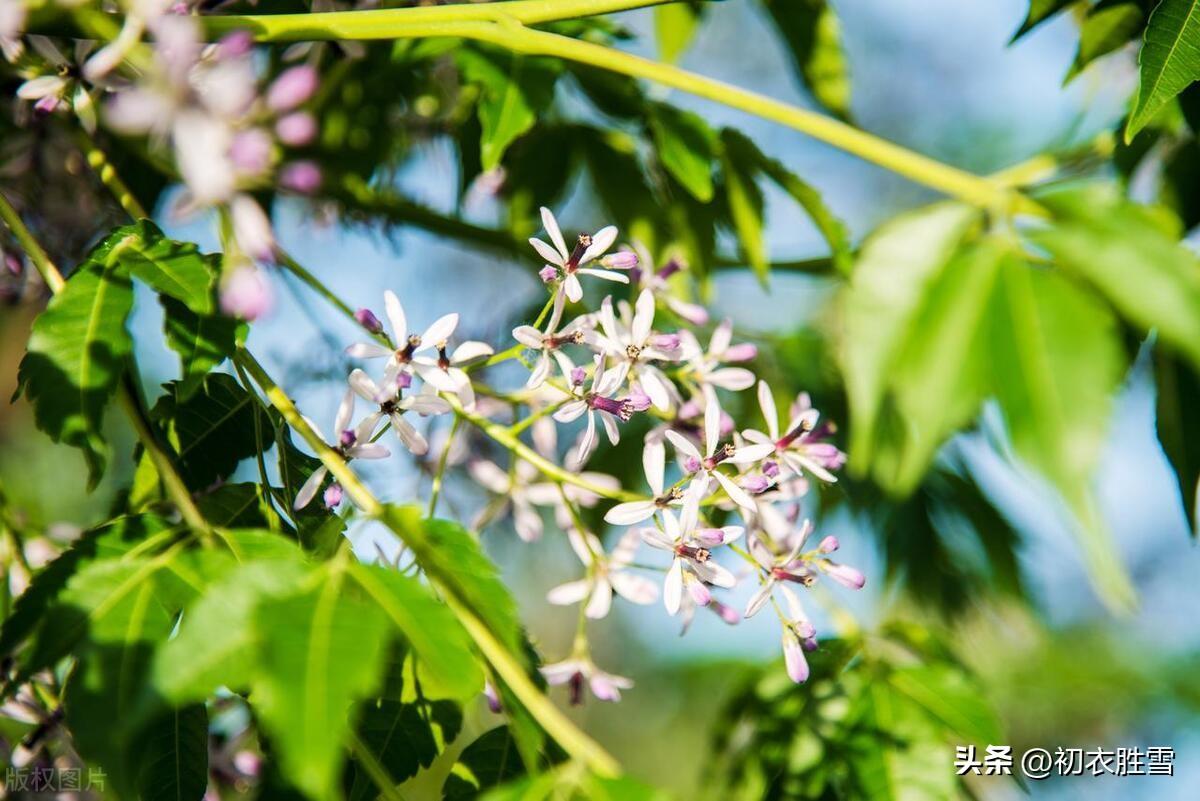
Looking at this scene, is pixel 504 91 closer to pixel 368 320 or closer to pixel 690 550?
pixel 368 320

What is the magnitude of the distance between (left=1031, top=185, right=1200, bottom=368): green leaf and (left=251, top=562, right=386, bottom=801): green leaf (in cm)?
43

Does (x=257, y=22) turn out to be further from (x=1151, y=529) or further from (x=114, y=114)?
(x=1151, y=529)

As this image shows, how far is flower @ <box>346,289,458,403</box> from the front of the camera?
748 millimetres

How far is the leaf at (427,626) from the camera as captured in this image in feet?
1.76

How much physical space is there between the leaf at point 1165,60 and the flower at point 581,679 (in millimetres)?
546

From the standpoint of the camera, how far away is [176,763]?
2.23 feet

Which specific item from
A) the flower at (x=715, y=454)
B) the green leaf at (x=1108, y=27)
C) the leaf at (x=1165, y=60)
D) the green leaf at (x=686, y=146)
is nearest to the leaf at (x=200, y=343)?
the flower at (x=715, y=454)

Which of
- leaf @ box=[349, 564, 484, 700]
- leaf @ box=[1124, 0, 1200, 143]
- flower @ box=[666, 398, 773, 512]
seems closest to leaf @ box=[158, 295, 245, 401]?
leaf @ box=[349, 564, 484, 700]

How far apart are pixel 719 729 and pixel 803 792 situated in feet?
0.66

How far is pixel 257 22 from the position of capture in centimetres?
66

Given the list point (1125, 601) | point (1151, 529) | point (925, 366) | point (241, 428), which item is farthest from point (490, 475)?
point (1151, 529)

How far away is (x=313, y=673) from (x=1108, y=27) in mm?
810

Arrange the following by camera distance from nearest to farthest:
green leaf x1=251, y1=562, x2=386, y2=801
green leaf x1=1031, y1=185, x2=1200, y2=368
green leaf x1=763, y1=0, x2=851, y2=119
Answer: green leaf x1=251, y1=562, x2=386, y2=801 < green leaf x1=1031, y1=185, x2=1200, y2=368 < green leaf x1=763, y1=0, x2=851, y2=119

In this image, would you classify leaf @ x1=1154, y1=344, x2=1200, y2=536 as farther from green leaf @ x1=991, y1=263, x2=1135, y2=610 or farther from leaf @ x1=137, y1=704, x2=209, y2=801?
leaf @ x1=137, y1=704, x2=209, y2=801
